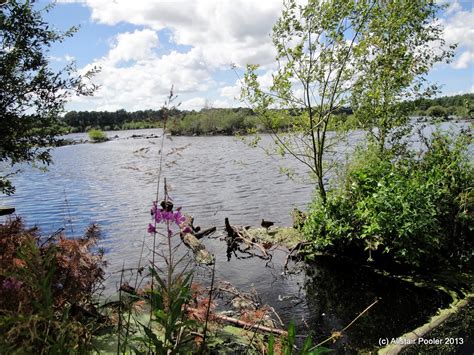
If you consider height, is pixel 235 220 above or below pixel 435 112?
below

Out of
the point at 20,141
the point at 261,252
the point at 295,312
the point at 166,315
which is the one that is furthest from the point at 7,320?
the point at 261,252

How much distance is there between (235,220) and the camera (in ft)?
51.9

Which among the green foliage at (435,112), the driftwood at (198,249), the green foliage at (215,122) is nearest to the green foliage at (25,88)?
the driftwood at (198,249)

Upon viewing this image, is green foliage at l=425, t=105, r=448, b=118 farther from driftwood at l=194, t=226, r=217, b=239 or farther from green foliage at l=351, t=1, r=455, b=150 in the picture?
driftwood at l=194, t=226, r=217, b=239

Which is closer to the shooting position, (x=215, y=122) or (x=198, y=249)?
(x=198, y=249)

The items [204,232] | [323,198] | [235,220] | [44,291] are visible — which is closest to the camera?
[44,291]

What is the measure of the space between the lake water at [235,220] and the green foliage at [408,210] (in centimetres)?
77

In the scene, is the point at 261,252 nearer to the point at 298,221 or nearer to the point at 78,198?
the point at 298,221

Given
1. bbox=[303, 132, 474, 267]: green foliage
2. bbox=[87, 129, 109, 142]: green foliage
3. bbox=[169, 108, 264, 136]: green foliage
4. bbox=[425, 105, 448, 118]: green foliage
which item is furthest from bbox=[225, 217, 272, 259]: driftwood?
bbox=[87, 129, 109, 142]: green foliage

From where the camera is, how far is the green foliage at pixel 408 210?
8.00 m

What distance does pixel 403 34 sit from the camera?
11016 mm

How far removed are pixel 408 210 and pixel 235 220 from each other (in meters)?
8.82

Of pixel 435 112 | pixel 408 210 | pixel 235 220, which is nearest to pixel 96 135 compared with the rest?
pixel 235 220

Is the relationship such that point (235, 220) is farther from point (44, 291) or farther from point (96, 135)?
point (96, 135)
